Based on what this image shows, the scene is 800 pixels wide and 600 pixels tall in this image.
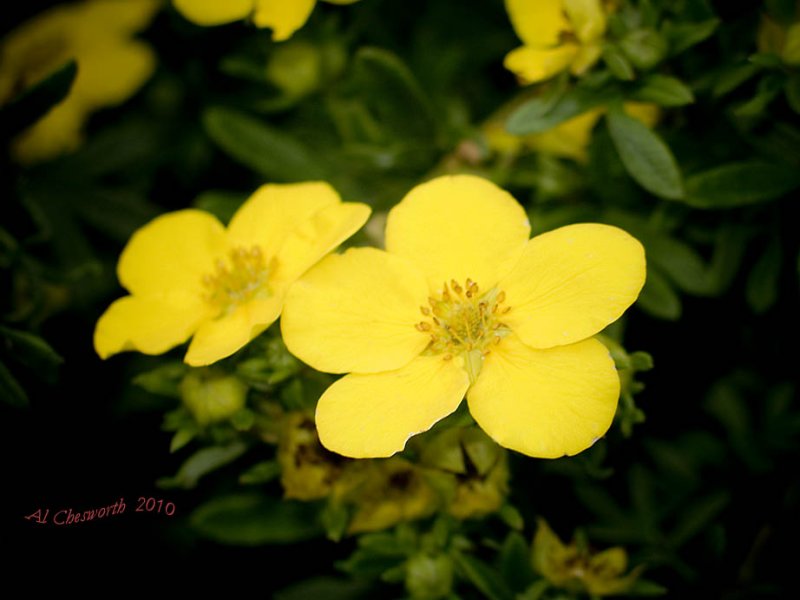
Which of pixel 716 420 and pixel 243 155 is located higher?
pixel 243 155

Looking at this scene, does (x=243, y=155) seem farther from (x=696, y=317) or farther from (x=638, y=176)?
(x=696, y=317)

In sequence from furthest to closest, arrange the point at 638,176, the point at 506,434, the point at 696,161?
1. the point at 696,161
2. the point at 638,176
3. the point at 506,434

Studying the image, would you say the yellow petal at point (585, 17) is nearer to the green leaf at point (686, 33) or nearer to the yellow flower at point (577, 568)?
the green leaf at point (686, 33)

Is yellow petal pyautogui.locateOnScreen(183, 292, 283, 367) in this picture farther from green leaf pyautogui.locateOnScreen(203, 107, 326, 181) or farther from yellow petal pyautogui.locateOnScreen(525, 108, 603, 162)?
yellow petal pyautogui.locateOnScreen(525, 108, 603, 162)

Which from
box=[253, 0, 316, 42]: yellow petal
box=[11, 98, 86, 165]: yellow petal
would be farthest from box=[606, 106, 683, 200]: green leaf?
box=[11, 98, 86, 165]: yellow petal

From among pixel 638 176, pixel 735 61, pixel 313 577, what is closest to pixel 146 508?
pixel 313 577

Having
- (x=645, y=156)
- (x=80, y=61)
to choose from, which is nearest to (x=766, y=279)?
(x=645, y=156)

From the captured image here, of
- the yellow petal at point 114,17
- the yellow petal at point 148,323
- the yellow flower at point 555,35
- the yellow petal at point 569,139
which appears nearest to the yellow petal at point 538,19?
the yellow flower at point 555,35

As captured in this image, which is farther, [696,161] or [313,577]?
[313,577]
